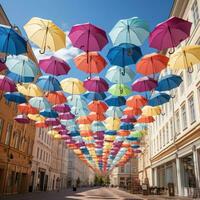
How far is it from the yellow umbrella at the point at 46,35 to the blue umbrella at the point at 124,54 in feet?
7.68

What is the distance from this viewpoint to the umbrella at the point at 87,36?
11211mm

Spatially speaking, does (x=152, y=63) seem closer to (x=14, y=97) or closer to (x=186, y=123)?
(x=14, y=97)

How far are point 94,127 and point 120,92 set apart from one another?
33.6 ft

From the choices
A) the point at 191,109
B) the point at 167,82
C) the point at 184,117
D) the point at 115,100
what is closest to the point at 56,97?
the point at 115,100

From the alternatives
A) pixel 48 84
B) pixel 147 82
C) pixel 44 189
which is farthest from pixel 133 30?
pixel 44 189

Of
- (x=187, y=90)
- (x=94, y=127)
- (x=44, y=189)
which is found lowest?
(x=44, y=189)

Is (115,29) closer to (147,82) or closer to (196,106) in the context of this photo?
(147,82)

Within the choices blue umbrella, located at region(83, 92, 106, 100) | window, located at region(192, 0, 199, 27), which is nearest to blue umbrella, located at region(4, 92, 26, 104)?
blue umbrella, located at region(83, 92, 106, 100)

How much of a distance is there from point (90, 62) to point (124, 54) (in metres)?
2.03

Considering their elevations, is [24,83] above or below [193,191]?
above

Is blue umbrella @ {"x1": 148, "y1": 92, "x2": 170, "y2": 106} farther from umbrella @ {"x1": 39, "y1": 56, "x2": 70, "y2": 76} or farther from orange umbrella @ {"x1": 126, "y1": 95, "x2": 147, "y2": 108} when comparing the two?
umbrella @ {"x1": 39, "y1": 56, "x2": 70, "y2": 76}

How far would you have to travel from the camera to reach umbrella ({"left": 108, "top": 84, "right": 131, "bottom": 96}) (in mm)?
17047

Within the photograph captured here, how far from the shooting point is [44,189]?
1811 inches

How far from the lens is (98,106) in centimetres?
2022
